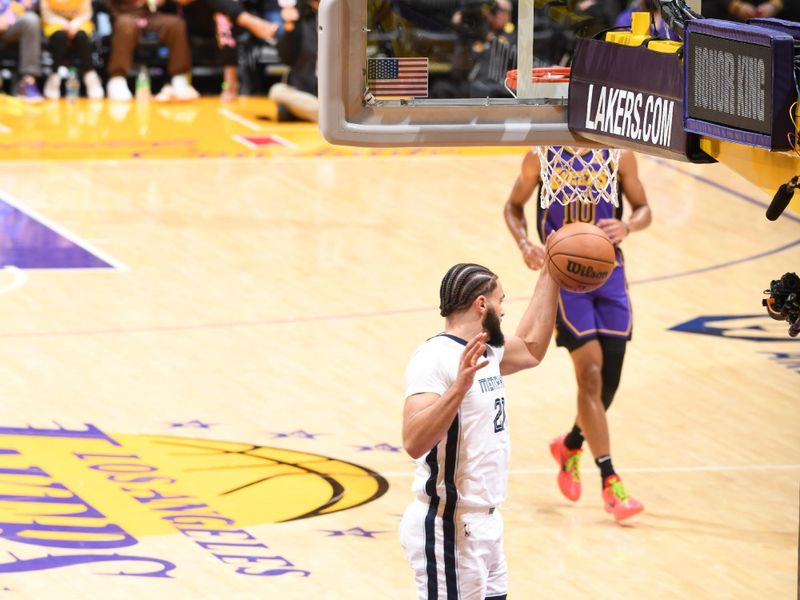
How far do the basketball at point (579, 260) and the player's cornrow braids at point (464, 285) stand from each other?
2.07ft

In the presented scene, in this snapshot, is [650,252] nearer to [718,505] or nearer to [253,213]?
[253,213]

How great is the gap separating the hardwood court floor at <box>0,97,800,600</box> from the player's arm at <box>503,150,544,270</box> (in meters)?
1.22

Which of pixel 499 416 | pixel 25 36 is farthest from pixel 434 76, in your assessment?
pixel 25 36

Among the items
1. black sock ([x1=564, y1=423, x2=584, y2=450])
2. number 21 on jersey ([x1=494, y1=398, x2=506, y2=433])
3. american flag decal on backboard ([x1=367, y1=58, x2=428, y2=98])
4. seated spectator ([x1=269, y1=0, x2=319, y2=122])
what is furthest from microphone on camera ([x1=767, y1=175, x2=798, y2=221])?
seated spectator ([x1=269, y1=0, x2=319, y2=122])

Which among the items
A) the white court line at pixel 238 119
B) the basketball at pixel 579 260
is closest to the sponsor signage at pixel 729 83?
the basketball at pixel 579 260

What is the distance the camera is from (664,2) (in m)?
6.40

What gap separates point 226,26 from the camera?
→ 66.5ft

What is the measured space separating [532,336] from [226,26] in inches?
589

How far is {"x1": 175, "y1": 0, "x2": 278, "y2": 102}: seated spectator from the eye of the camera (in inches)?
794

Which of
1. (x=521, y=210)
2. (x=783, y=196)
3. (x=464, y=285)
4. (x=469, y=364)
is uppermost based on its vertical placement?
(x=783, y=196)

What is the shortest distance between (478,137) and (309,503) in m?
2.33

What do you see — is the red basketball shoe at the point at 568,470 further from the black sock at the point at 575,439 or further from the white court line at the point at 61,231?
the white court line at the point at 61,231

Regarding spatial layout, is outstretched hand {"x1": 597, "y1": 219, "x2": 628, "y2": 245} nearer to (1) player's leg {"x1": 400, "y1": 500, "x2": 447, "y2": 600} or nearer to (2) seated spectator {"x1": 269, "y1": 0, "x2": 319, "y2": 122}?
(1) player's leg {"x1": 400, "y1": 500, "x2": 447, "y2": 600}

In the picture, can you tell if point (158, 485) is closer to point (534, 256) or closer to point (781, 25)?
point (534, 256)
